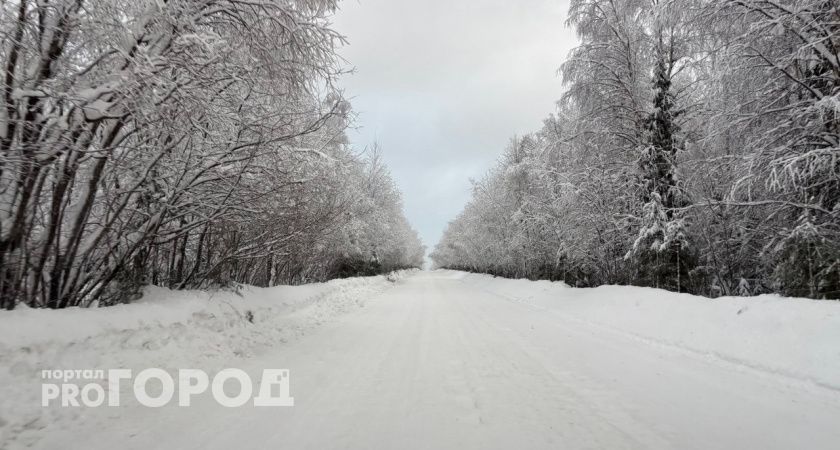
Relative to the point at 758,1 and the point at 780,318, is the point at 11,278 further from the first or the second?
the point at 758,1

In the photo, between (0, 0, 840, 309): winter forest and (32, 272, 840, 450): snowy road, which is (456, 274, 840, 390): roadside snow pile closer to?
(32, 272, 840, 450): snowy road

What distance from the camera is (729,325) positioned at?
6.10 metres

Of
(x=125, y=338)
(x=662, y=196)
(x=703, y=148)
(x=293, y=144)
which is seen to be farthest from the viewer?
(x=662, y=196)

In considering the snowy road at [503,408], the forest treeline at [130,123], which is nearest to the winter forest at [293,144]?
the forest treeline at [130,123]

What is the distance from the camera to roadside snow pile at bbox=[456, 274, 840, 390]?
15.3ft

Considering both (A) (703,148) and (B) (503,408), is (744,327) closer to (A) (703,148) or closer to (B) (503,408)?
(B) (503,408)

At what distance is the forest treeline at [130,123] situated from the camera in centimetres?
352

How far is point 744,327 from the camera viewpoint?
583 cm

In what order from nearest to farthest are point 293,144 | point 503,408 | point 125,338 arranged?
1. point 503,408
2. point 125,338
3. point 293,144

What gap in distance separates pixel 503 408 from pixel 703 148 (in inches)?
373

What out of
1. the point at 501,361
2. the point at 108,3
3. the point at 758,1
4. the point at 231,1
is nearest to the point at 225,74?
the point at 231,1

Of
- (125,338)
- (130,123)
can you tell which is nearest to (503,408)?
(125,338)

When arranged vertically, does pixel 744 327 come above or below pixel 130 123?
below

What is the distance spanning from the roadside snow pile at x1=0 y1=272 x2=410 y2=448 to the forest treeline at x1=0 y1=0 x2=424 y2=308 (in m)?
0.86
